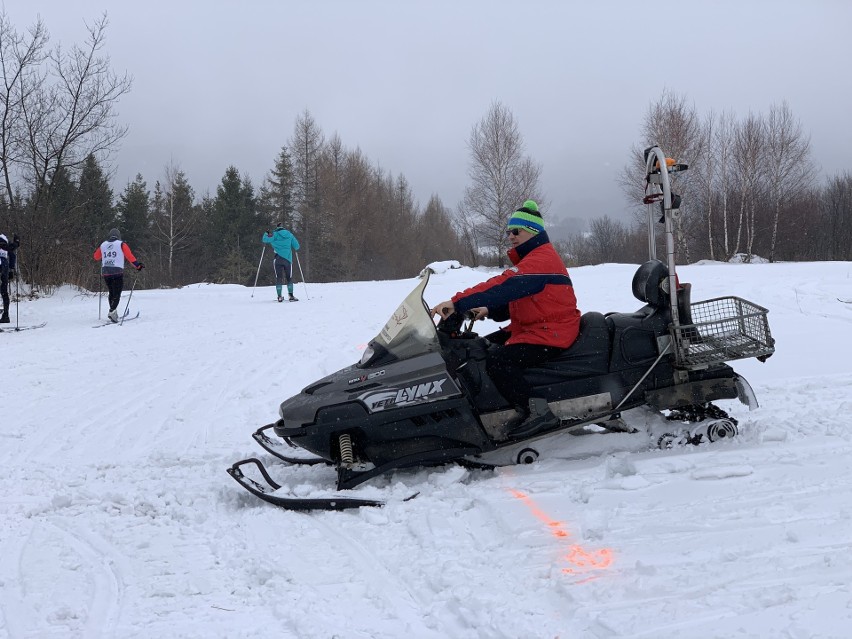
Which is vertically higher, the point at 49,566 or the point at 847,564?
the point at 847,564

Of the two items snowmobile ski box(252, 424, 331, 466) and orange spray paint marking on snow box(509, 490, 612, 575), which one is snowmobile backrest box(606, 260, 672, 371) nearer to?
orange spray paint marking on snow box(509, 490, 612, 575)

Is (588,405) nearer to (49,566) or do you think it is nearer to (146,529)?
(146,529)

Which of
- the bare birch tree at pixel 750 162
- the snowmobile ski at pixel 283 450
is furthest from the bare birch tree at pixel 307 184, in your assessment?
the snowmobile ski at pixel 283 450

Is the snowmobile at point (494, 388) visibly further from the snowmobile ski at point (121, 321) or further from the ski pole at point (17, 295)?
the ski pole at point (17, 295)

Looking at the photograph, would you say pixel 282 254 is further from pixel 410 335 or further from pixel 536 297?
pixel 536 297

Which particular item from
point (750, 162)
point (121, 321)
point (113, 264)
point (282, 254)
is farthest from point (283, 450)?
point (750, 162)

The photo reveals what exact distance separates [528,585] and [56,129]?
64.5 ft

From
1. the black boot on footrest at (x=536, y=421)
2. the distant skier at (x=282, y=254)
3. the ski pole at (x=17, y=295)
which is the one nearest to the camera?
the black boot on footrest at (x=536, y=421)

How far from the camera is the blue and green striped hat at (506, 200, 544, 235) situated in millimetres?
4184

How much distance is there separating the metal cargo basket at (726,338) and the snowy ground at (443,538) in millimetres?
572

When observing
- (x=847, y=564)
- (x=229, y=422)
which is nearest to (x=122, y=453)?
(x=229, y=422)

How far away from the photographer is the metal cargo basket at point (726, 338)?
4109mm

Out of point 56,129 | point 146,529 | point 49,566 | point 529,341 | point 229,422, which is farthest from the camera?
point 56,129

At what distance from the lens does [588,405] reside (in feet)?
13.6
